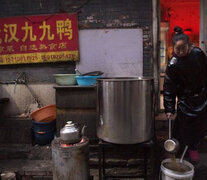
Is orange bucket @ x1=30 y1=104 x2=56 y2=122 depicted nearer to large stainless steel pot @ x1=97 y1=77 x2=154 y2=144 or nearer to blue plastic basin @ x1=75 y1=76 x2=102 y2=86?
blue plastic basin @ x1=75 y1=76 x2=102 y2=86

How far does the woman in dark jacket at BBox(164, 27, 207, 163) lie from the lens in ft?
13.2

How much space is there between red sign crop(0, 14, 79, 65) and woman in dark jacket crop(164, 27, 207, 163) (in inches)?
99.1

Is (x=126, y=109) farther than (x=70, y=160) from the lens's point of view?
No

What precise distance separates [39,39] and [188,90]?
3.80m

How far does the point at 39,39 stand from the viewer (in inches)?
229

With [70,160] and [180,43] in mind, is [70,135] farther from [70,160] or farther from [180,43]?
[180,43]

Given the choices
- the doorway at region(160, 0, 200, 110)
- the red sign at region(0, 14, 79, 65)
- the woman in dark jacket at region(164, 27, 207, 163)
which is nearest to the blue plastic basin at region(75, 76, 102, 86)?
the red sign at region(0, 14, 79, 65)

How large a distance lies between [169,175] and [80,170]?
1450 millimetres

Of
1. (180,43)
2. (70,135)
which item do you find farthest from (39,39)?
(180,43)

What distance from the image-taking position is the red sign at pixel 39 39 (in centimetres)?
569

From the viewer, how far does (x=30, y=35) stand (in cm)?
586

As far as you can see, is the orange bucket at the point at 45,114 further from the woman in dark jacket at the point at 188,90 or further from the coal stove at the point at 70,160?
the woman in dark jacket at the point at 188,90

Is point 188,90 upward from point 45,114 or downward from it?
upward

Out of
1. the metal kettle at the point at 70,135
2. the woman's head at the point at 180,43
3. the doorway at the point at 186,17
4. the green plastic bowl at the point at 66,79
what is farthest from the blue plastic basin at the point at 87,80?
the doorway at the point at 186,17
